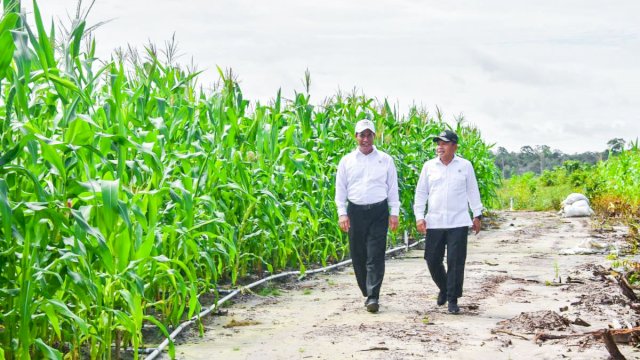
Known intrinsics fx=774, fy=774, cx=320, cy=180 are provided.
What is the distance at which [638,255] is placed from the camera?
12.2m

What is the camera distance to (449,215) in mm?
7340

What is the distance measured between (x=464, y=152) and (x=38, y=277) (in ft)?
49.8

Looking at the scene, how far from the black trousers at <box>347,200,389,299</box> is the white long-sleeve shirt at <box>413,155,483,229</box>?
1.24 feet

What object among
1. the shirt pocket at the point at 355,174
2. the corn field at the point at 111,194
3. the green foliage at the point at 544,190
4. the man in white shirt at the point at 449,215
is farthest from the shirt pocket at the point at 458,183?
the green foliage at the point at 544,190

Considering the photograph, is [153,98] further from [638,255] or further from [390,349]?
[638,255]

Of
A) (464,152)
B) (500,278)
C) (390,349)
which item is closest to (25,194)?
(390,349)

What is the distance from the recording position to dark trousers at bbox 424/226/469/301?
724 centimetres

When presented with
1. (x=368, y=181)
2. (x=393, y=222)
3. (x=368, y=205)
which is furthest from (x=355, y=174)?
(x=393, y=222)

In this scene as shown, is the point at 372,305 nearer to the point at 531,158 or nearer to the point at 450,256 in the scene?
the point at 450,256

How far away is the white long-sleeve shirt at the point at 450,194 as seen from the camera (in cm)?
734

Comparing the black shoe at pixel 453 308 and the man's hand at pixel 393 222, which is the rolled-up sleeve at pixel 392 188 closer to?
the man's hand at pixel 393 222

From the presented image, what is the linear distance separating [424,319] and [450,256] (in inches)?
29.7

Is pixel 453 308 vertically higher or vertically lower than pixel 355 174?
lower

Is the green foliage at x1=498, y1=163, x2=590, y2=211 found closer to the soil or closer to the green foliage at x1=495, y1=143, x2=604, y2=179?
the soil
